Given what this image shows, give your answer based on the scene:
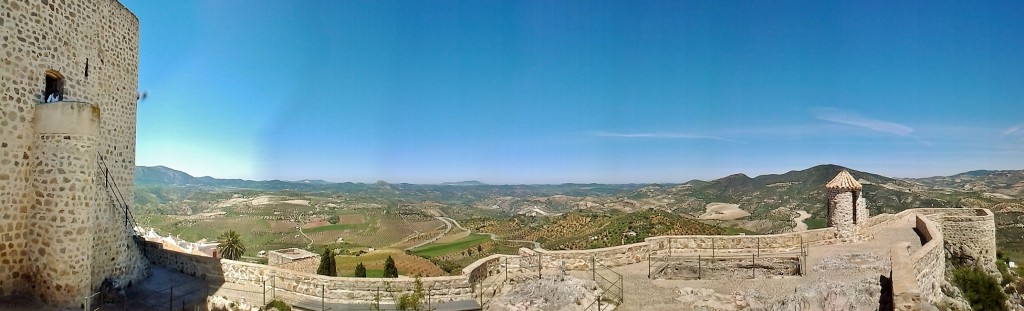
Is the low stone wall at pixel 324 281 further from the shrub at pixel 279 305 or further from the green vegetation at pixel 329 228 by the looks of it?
the green vegetation at pixel 329 228

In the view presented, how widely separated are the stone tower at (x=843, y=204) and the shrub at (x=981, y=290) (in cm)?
377

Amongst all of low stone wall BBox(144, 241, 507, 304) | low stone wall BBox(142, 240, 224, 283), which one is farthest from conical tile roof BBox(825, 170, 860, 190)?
low stone wall BBox(142, 240, 224, 283)

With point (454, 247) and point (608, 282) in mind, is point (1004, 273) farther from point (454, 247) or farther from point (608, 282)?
point (454, 247)

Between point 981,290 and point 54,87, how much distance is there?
974 inches

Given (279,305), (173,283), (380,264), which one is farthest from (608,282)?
(380,264)

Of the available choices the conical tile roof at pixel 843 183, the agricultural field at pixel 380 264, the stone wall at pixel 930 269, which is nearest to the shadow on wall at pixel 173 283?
the stone wall at pixel 930 269

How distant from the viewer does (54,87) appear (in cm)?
851

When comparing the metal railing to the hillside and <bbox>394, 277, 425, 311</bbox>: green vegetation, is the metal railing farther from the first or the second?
the hillside

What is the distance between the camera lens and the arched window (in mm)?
8422

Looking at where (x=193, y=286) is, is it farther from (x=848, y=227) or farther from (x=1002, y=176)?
(x=1002, y=176)

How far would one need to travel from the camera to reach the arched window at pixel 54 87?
27.6 ft

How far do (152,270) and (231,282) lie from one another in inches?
95.9

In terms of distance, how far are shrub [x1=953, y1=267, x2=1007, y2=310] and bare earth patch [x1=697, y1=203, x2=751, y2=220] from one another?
1910 inches

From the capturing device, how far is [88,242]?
8.18 meters
